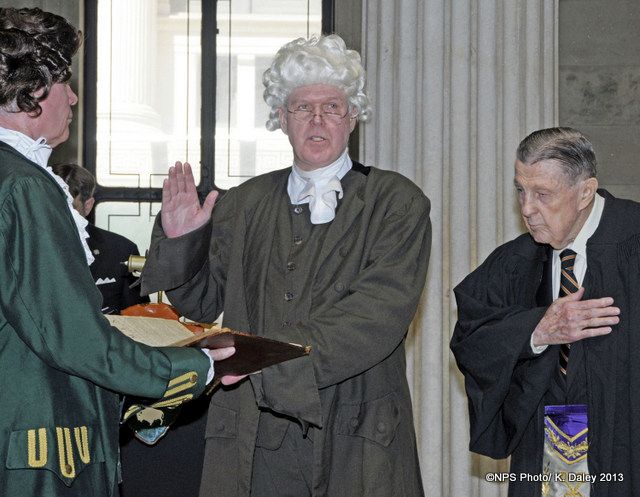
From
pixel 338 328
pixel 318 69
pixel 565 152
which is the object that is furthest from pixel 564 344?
pixel 318 69

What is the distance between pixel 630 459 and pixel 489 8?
3.08 m

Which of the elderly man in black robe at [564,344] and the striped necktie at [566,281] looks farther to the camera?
the striped necktie at [566,281]

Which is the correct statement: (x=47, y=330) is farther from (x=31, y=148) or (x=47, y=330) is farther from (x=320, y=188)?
(x=320, y=188)

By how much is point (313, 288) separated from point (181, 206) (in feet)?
1.58

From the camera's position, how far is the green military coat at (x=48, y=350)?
2.11 metres

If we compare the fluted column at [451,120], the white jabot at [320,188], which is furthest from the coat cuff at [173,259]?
the fluted column at [451,120]

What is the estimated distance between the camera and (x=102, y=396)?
2.33 m

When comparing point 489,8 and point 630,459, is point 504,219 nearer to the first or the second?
point 489,8

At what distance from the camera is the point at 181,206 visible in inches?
119

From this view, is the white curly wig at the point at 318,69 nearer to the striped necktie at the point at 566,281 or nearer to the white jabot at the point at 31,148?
the striped necktie at the point at 566,281

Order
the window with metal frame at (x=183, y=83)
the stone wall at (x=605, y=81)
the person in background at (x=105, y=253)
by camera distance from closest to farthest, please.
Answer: the person in background at (x=105, y=253), the stone wall at (x=605, y=81), the window with metal frame at (x=183, y=83)

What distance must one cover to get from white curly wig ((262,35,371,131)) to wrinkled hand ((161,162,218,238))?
0.49 m

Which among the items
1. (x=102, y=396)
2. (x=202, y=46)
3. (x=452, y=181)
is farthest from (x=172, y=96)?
(x=102, y=396)

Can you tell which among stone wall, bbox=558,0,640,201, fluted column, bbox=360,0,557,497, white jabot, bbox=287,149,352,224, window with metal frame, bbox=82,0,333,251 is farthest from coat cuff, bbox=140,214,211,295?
stone wall, bbox=558,0,640,201
